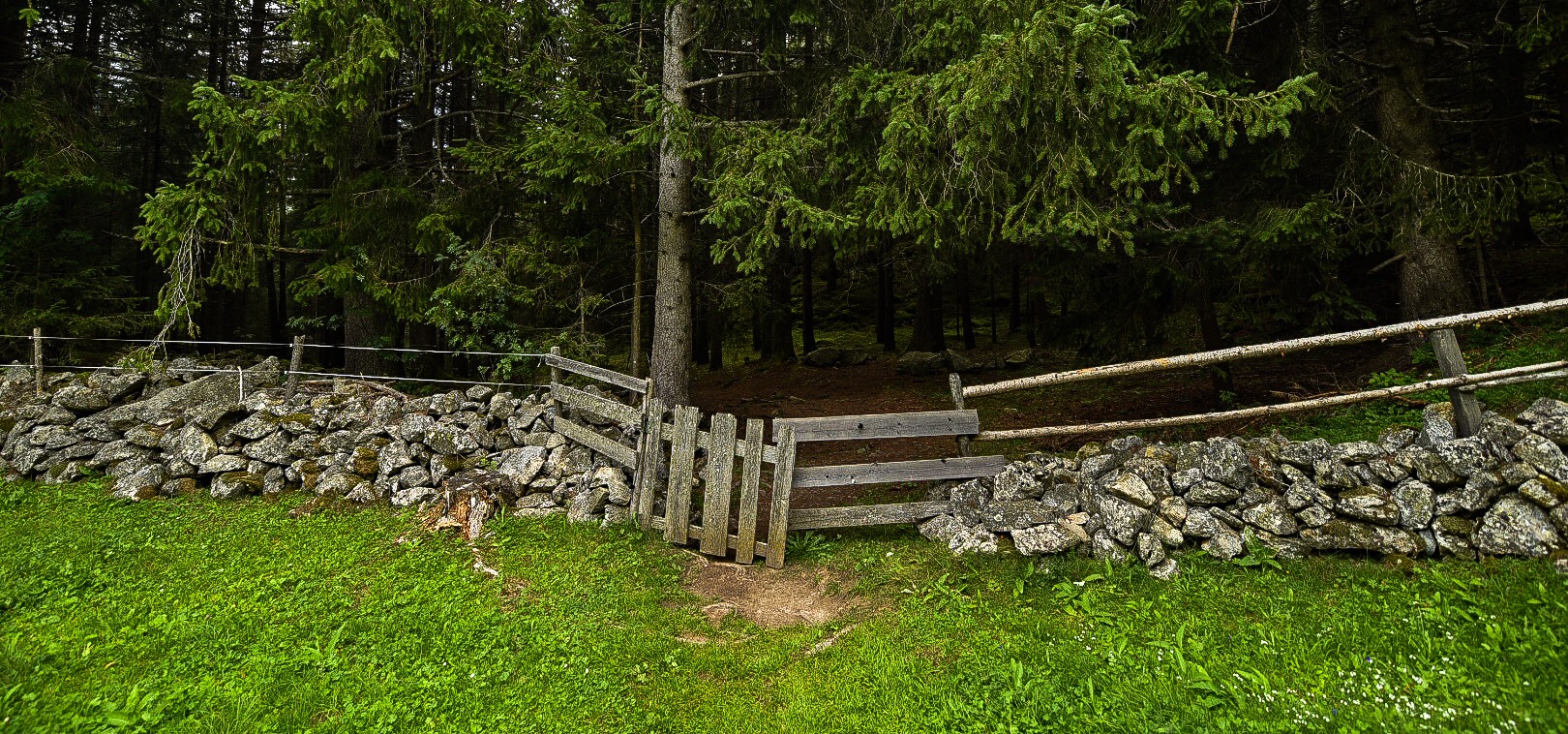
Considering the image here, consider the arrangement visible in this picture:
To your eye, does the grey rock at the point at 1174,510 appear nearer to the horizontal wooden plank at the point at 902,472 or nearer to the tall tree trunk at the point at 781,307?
the horizontal wooden plank at the point at 902,472

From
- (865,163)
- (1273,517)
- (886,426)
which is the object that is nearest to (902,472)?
(886,426)

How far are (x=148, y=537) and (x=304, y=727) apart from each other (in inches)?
187

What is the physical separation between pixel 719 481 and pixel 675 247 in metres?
4.07

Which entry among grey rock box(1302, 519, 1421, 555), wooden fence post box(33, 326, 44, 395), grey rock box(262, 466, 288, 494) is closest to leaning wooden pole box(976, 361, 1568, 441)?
grey rock box(1302, 519, 1421, 555)

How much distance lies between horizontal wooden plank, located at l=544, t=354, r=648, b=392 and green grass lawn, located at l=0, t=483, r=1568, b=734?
235cm

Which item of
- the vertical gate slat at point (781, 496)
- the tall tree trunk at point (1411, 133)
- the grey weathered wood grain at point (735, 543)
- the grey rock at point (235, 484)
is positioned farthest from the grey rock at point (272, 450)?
the tall tree trunk at point (1411, 133)

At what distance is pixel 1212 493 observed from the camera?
5371 mm

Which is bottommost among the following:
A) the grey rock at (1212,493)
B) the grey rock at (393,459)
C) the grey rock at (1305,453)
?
the grey rock at (393,459)

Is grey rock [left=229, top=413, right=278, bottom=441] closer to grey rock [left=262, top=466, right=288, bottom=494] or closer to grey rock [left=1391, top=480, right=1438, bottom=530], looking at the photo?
grey rock [left=262, top=466, right=288, bottom=494]

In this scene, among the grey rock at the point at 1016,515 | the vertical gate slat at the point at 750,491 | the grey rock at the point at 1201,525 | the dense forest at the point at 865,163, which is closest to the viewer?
the grey rock at the point at 1201,525

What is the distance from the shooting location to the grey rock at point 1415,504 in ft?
15.7

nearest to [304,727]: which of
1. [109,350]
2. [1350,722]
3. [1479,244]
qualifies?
[1350,722]

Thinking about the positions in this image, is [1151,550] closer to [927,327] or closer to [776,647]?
[776,647]

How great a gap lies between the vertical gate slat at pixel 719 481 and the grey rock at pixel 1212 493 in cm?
402
